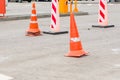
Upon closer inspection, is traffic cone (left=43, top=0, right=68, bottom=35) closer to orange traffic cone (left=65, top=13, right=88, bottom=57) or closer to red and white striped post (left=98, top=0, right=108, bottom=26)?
red and white striped post (left=98, top=0, right=108, bottom=26)

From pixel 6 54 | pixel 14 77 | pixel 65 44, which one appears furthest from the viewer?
pixel 65 44

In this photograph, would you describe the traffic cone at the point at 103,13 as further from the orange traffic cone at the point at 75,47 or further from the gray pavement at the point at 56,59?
the orange traffic cone at the point at 75,47

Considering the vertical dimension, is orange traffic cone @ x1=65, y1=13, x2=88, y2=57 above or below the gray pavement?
above

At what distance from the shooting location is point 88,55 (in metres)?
9.45

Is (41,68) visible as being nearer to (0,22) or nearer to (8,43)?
(8,43)

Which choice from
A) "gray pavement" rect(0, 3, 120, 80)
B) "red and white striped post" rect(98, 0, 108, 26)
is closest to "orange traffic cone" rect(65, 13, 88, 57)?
"gray pavement" rect(0, 3, 120, 80)

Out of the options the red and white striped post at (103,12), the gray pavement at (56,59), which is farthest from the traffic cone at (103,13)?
the gray pavement at (56,59)

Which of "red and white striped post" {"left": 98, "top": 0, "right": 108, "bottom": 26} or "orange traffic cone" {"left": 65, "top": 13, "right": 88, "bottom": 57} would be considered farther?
"red and white striped post" {"left": 98, "top": 0, "right": 108, "bottom": 26}

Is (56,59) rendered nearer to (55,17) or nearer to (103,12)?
(55,17)

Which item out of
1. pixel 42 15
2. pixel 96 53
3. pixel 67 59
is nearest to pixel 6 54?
pixel 67 59

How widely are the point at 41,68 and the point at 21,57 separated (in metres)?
1.33

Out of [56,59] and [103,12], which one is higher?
[103,12]

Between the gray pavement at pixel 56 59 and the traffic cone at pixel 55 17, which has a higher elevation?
the traffic cone at pixel 55 17

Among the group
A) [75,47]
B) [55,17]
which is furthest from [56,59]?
[55,17]
